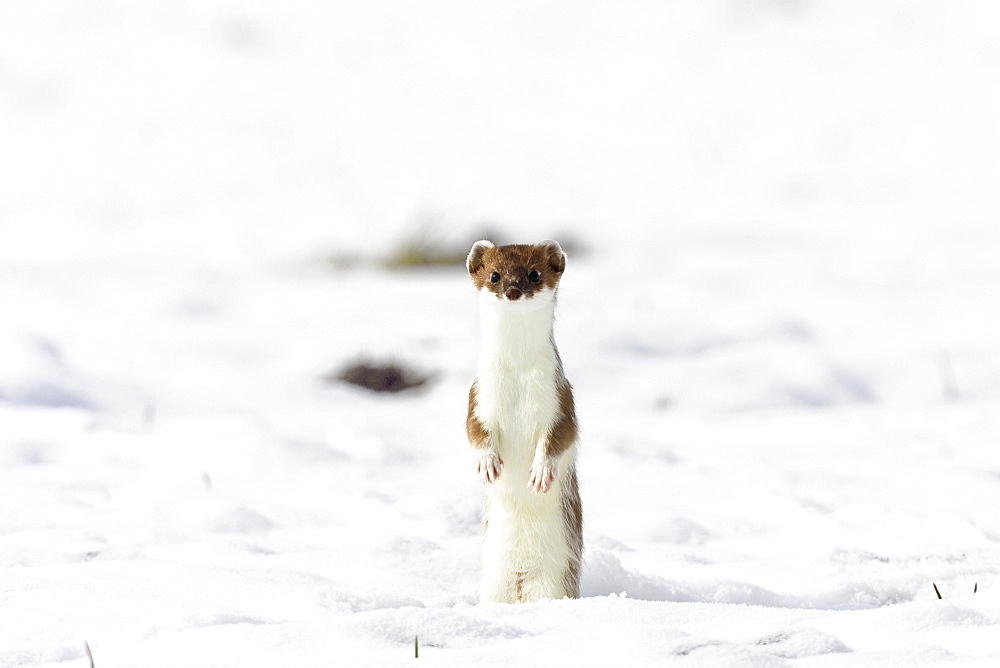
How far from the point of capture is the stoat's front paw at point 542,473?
125 inches

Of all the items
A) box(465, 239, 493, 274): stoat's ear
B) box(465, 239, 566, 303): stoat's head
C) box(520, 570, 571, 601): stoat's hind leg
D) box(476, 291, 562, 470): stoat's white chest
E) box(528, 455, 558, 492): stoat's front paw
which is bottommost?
box(520, 570, 571, 601): stoat's hind leg

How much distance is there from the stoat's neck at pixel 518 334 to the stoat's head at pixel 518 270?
3cm

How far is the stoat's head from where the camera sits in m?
3.24

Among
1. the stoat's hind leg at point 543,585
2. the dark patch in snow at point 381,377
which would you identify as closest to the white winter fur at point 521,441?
the stoat's hind leg at point 543,585

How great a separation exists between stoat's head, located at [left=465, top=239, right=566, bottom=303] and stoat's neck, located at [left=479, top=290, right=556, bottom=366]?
0.09 feet

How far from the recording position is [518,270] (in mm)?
3264

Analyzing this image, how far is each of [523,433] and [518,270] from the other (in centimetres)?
45

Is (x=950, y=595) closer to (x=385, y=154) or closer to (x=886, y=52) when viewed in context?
(x=385, y=154)

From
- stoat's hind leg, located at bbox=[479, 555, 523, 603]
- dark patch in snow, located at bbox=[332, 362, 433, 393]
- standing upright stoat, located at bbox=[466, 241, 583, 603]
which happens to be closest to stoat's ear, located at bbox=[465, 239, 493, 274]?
standing upright stoat, located at bbox=[466, 241, 583, 603]

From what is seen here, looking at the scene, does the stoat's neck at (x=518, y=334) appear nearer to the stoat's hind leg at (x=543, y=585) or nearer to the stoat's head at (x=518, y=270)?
the stoat's head at (x=518, y=270)

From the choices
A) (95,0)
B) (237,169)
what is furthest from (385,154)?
(95,0)

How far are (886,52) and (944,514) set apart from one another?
10.0 metres

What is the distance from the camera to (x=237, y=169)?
1073 centimetres

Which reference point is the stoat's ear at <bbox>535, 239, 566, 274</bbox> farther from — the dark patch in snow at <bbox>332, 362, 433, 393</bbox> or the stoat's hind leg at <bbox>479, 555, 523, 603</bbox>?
the dark patch in snow at <bbox>332, 362, 433, 393</bbox>
